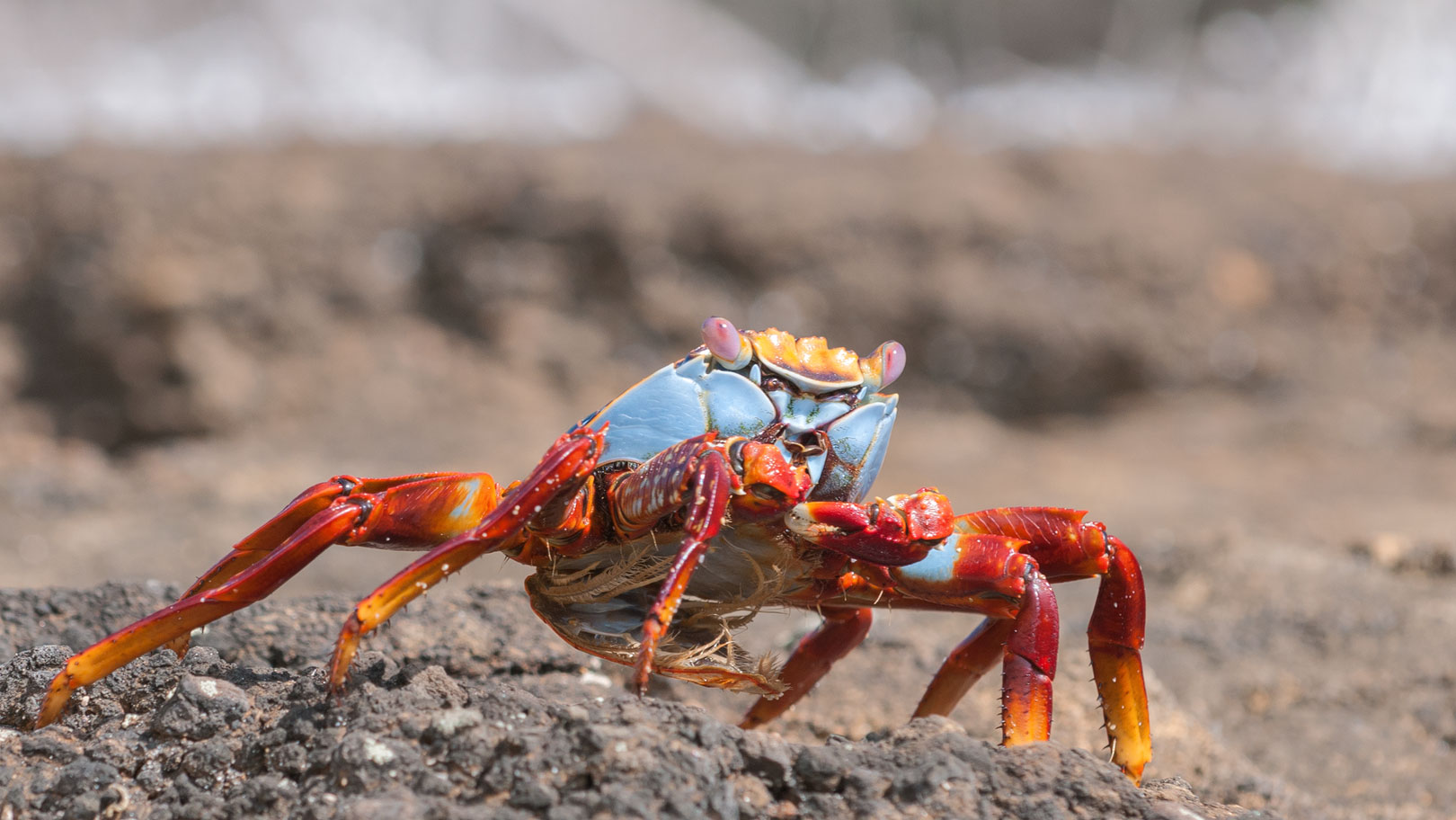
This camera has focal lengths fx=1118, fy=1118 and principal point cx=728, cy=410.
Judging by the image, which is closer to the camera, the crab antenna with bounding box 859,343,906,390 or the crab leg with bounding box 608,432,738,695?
the crab leg with bounding box 608,432,738,695

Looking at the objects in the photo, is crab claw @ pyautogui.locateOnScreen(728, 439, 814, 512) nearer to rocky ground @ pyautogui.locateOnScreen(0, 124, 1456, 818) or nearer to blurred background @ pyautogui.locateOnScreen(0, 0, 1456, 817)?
rocky ground @ pyautogui.locateOnScreen(0, 124, 1456, 818)

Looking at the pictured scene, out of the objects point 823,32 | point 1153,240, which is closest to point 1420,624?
point 1153,240

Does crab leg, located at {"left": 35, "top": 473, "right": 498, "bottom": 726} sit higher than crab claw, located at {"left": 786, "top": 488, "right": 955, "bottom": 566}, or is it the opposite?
crab claw, located at {"left": 786, "top": 488, "right": 955, "bottom": 566}

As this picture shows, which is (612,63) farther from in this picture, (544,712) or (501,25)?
(544,712)

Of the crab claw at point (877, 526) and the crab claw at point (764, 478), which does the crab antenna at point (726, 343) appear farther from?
the crab claw at point (877, 526)

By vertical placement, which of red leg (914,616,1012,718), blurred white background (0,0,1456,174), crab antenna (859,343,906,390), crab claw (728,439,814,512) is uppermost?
blurred white background (0,0,1456,174)

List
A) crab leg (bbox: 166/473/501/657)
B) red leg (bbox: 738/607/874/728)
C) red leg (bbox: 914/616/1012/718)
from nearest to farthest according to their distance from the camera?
crab leg (bbox: 166/473/501/657)
red leg (bbox: 914/616/1012/718)
red leg (bbox: 738/607/874/728)

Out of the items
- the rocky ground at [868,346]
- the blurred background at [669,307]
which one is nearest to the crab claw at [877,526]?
the rocky ground at [868,346]

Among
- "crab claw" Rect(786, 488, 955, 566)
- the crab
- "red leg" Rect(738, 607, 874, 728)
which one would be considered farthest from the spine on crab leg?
"red leg" Rect(738, 607, 874, 728)

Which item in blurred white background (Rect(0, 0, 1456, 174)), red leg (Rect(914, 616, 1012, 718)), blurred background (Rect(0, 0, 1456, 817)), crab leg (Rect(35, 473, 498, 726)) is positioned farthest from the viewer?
blurred white background (Rect(0, 0, 1456, 174))
